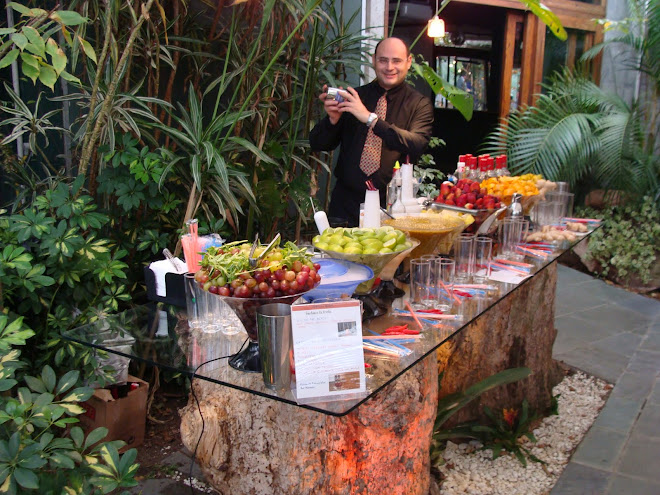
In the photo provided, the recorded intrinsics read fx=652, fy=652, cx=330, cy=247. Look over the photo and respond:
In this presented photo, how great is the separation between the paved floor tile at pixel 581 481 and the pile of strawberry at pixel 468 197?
130 centimetres

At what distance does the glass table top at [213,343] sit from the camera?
61.1 inches

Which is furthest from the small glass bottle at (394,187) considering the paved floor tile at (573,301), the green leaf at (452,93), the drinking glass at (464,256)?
the paved floor tile at (573,301)

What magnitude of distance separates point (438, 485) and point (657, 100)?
5.51 metres

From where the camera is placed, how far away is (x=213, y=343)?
1.83 meters

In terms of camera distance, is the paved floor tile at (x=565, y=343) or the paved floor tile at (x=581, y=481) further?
the paved floor tile at (x=565, y=343)

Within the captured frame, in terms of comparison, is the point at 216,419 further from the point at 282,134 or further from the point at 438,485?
the point at 282,134

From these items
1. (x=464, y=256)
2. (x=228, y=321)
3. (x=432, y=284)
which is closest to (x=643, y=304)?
(x=464, y=256)

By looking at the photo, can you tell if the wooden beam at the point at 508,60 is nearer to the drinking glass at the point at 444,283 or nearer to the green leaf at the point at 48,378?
the drinking glass at the point at 444,283

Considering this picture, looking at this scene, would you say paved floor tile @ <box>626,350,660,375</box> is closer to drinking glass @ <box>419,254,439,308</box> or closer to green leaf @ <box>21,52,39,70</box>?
drinking glass @ <box>419,254,439,308</box>

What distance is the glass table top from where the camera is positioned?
5.09 ft

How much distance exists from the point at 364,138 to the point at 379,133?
0.28 meters

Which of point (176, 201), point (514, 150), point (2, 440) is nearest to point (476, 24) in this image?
point (514, 150)

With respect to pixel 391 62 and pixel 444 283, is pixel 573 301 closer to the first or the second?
pixel 391 62

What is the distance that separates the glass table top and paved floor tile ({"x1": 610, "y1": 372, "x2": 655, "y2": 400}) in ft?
6.97
